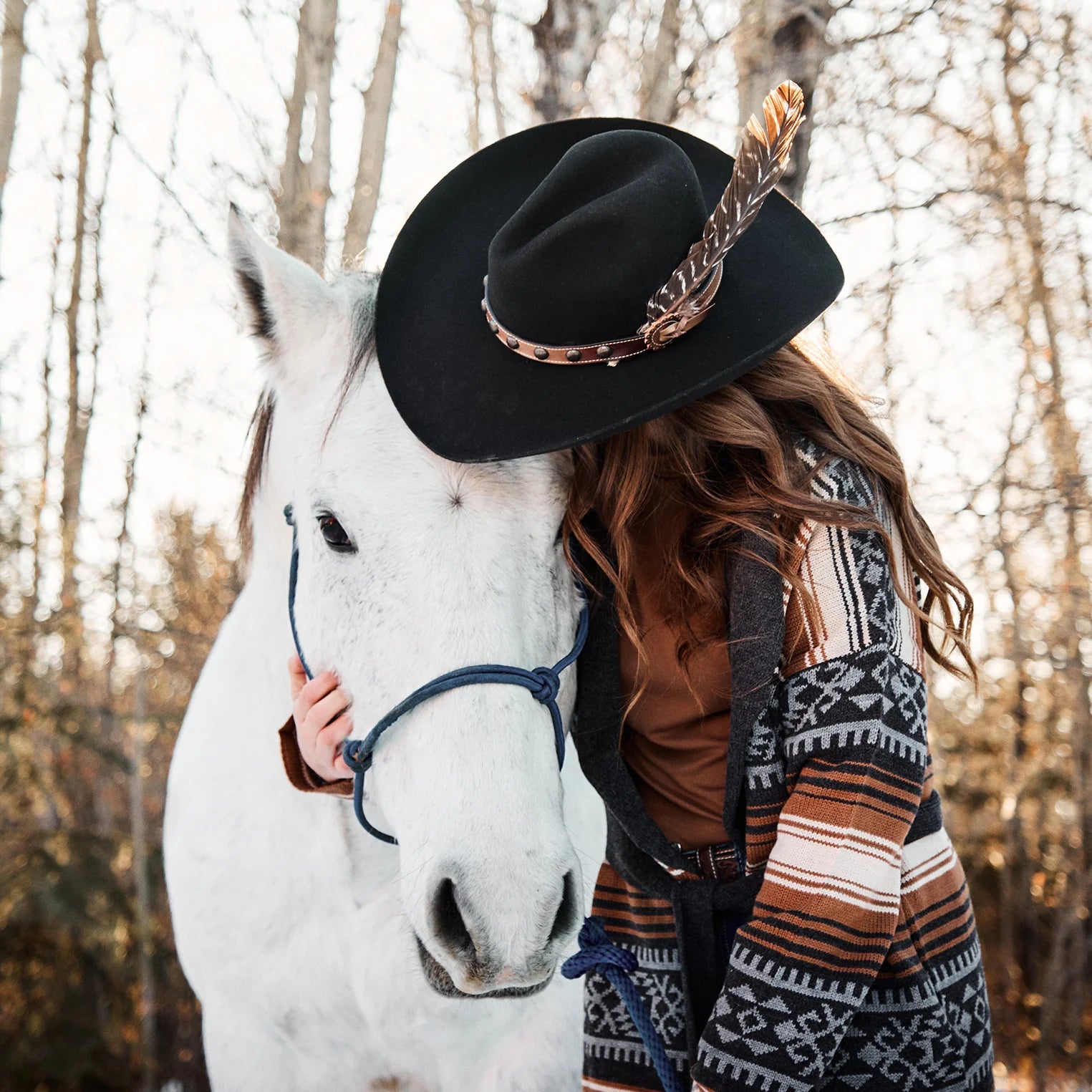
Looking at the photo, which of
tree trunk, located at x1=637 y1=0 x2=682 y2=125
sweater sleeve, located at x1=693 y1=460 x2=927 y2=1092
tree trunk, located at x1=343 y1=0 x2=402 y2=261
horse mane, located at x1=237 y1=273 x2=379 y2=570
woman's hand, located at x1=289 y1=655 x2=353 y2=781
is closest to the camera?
sweater sleeve, located at x1=693 y1=460 x2=927 y2=1092

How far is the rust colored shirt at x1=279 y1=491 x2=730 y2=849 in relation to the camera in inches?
50.2

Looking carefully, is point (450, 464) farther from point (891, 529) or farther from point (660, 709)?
point (891, 529)

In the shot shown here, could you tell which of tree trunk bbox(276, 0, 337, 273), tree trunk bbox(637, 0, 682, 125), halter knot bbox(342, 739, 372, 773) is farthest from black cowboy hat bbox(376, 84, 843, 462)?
tree trunk bbox(276, 0, 337, 273)

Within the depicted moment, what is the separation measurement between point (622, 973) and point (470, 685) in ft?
1.71

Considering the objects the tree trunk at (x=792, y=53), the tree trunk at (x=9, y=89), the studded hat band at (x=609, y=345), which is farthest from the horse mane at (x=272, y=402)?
the tree trunk at (x=9, y=89)

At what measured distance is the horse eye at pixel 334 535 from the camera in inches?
53.2

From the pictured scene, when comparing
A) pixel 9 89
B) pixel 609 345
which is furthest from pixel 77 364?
pixel 609 345

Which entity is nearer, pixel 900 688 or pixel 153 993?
pixel 900 688

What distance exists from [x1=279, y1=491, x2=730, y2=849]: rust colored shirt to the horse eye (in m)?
0.44

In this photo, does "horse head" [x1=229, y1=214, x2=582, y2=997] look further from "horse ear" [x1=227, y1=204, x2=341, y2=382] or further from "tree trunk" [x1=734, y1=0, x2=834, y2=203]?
"tree trunk" [x1=734, y1=0, x2=834, y2=203]

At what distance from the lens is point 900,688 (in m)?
1.08

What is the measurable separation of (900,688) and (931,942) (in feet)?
1.28

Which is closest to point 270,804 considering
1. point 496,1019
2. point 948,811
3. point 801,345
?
point 496,1019

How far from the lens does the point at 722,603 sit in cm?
127
